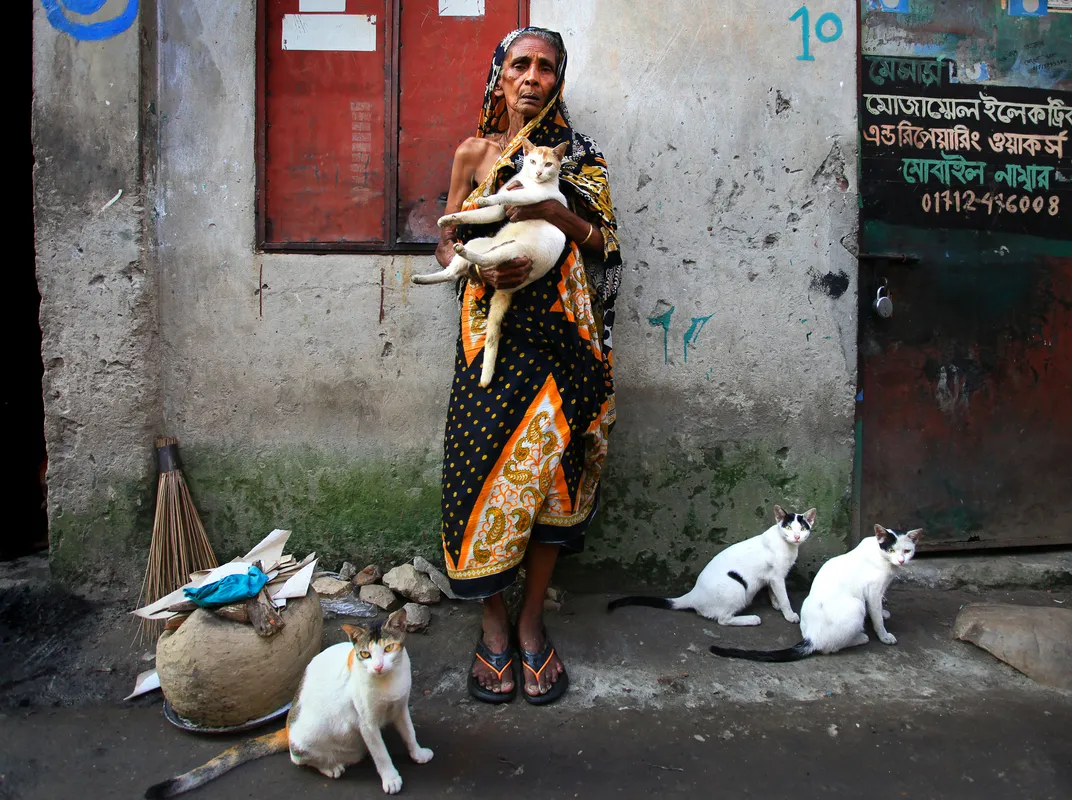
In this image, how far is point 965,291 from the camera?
314 cm

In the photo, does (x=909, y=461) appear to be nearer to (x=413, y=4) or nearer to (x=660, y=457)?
(x=660, y=457)

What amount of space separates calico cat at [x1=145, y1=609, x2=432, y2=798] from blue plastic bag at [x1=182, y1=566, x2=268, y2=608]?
13.0 inches

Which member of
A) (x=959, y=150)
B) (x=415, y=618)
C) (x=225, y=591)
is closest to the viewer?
(x=225, y=591)

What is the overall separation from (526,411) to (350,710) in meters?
0.97

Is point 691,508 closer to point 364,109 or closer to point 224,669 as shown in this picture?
point 224,669

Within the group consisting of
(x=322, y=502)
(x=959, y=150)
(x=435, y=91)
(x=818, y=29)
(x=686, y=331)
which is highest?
(x=818, y=29)

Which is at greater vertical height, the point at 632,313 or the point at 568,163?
the point at 568,163

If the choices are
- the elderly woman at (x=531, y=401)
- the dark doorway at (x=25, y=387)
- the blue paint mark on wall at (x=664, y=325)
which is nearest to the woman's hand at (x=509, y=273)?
the elderly woman at (x=531, y=401)

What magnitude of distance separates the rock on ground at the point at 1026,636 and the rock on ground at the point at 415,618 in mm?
1939

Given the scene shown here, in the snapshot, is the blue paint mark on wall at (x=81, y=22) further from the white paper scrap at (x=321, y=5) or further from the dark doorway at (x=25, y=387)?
the dark doorway at (x=25, y=387)

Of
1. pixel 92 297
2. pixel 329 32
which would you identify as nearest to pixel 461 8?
pixel 329 32

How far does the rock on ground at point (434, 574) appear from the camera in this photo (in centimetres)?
283

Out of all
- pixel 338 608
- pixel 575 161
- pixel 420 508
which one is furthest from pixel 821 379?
pixel 338 608

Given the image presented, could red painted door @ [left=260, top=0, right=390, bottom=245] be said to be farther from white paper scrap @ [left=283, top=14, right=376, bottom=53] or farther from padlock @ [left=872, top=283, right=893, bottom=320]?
padlock @ [left=872, top=283, right=893, bottom=320]
